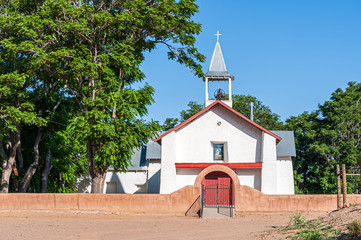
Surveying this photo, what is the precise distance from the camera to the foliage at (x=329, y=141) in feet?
125

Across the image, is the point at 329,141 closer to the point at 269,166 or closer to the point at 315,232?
the point at 269,166

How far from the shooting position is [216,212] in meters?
23.5

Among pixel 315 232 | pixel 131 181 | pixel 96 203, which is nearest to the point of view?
pixel 315 232

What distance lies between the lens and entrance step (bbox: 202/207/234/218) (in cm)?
2283

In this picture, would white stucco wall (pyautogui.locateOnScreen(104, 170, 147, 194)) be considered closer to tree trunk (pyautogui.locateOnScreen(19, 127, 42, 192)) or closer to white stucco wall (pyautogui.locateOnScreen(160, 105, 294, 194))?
white stucco wall (pyautogui.locateOnScreen(160, 105, 294, 194))

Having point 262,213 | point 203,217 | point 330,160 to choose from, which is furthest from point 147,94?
point 330,160

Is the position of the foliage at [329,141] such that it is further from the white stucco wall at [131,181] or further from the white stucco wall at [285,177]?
the white stucco wall at [131,181]

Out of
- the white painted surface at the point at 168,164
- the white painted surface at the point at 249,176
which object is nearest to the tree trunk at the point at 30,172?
the white painted surface at the point at 168,164

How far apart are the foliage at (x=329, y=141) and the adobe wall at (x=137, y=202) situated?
52.0 feet

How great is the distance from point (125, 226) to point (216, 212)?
21.5ft

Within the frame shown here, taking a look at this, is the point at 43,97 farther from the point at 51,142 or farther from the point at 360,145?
the point at 360,145

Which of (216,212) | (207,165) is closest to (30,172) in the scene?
(207,165)

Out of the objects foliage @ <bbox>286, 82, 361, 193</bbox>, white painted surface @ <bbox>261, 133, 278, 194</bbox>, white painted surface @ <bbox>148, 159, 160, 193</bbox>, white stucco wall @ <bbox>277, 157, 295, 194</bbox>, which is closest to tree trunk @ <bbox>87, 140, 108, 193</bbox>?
white painted surface @ <bbox>261, 133, 278, 194</bbox>

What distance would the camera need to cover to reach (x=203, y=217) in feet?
74.5
